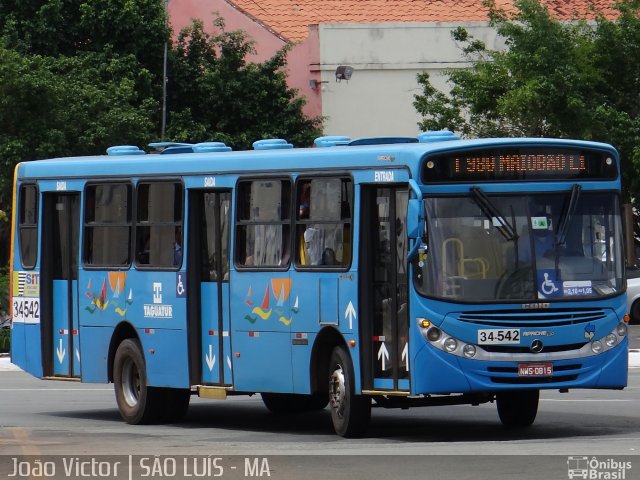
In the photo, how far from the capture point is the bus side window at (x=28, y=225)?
→ 62.7 ft

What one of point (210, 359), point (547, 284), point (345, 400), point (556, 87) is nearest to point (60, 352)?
point (210, 359)

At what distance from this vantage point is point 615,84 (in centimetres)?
3409

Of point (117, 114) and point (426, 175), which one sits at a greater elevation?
point (117, 114)

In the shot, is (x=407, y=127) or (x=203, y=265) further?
(x=407, y=127)

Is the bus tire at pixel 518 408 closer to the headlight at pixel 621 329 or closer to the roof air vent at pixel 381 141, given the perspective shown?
the headlight at pixel 621 329

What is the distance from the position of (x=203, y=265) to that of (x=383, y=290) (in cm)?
282

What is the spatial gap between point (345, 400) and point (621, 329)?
2622mm

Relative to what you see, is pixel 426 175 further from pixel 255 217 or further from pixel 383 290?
pixel 255 217

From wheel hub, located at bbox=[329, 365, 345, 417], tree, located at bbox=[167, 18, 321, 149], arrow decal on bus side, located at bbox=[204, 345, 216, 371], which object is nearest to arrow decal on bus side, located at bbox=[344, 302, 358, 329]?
wheel hub, located at bbox=[329, 365, 345, 417]

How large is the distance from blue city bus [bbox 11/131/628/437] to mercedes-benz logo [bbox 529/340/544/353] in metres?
0.03

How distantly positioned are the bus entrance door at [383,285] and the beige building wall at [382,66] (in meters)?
25.0

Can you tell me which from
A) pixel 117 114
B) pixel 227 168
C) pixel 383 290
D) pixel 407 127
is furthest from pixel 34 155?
pixel 383 290

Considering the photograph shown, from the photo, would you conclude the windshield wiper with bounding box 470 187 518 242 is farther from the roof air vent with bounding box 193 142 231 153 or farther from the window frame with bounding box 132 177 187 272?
the roof air vent with bounding box 193 142 231 153

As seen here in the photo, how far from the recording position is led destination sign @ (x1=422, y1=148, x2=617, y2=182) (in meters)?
14.4
